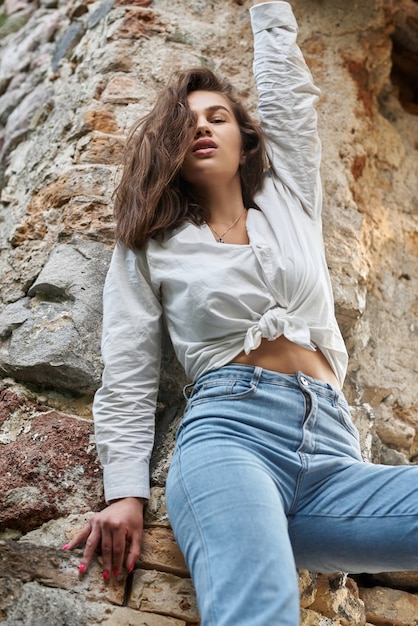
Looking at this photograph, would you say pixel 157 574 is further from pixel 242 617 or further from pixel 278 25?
pixel 278 25

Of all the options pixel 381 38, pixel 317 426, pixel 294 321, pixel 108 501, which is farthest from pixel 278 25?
pixel 108 501

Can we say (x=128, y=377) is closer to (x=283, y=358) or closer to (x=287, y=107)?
(x=283, y=358)

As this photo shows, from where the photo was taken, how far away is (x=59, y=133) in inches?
104

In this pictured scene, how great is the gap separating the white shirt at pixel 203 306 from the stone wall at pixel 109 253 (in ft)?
0.50

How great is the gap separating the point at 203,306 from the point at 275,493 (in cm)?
49

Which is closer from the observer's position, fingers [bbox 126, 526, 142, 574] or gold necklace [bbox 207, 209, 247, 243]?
fingers [bbox 126, 526, 142, 574]

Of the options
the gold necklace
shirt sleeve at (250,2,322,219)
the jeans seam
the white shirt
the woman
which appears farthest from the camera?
shirt sleeve at (250,2,322,219)

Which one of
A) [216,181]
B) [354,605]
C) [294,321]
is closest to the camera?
[294,321]

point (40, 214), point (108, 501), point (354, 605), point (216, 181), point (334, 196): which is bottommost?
point (354, 605)

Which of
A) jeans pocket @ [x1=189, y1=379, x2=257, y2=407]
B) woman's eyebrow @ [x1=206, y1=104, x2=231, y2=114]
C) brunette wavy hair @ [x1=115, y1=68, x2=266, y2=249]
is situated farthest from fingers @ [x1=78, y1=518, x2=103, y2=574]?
woman's eyebrow @ [x1=206, y1=104, x2=231, y2=114]

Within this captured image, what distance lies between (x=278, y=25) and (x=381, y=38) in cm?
81

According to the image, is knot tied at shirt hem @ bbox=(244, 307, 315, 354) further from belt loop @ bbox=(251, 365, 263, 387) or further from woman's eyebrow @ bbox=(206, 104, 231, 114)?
woman's eyebrow @ bbox=(206, 104, 231, 114)

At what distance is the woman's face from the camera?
1993mm

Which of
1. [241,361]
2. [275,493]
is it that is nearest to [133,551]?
[275,493]
